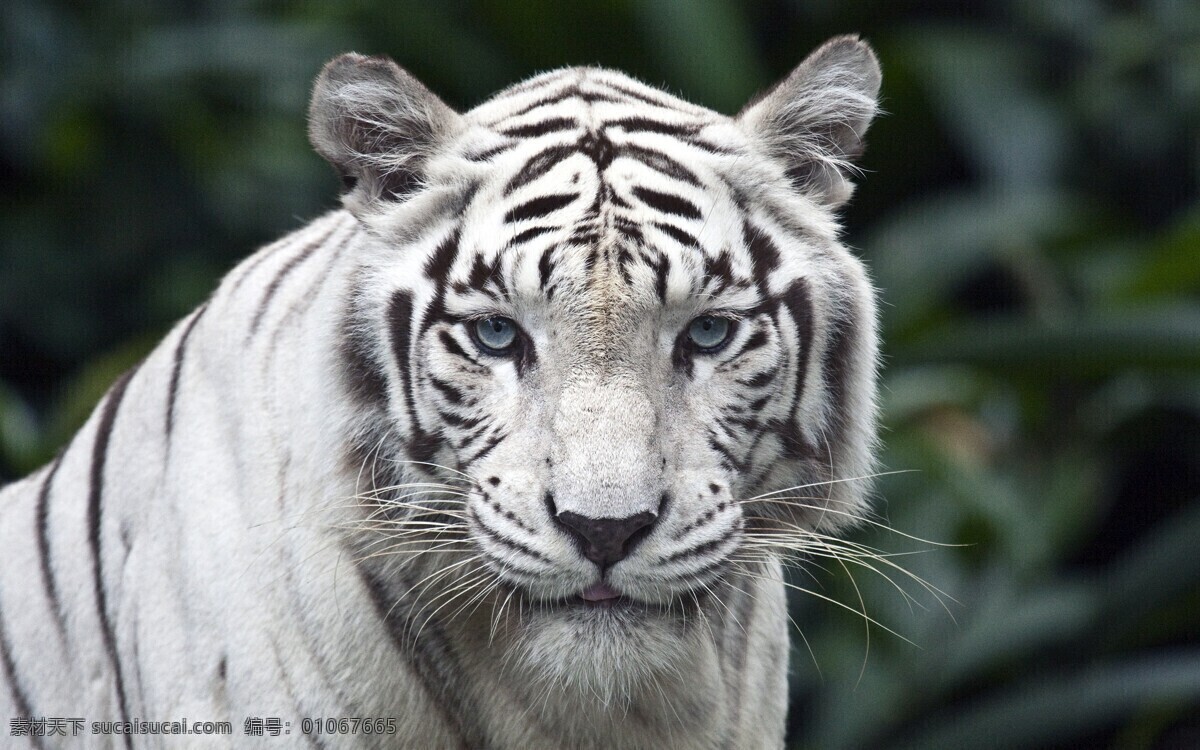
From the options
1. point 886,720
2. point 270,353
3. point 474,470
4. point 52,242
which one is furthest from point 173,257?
point 474,470

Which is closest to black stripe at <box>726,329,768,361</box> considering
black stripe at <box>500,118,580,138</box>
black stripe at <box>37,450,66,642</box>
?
black stripe at <box>500,118,580,138</box>

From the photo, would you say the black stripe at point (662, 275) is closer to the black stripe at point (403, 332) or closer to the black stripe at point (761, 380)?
the black stripe at point (761, 380)

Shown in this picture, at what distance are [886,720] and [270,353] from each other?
10.2 ft

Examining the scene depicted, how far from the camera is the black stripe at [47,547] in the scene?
8.63 ft

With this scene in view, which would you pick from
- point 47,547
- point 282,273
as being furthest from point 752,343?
point 47,547

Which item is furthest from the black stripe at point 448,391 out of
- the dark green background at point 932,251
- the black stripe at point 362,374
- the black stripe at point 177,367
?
the dark green background at point 932,251

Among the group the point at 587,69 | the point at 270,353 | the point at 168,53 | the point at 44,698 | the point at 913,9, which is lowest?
the point at 44,698

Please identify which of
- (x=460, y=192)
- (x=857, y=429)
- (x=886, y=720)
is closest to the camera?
(x=460, y=192)

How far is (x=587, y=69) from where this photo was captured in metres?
2.48

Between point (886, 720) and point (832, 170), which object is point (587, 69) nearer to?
point (832, 170)

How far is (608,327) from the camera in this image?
2033mm

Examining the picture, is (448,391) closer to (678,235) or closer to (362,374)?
(362,374)

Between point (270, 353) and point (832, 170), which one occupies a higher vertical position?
point (832, 170)

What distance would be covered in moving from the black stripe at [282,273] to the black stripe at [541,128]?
44cm
